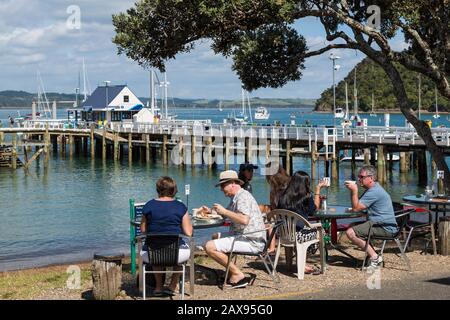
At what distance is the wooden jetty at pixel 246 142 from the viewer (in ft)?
126

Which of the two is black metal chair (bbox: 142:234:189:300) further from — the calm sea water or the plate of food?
the calm sea water

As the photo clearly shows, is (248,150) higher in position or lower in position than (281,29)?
lower

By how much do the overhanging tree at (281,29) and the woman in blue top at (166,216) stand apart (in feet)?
16.1

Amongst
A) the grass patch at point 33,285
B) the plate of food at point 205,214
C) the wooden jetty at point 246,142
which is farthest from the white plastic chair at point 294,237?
the wooden jetty at point 246,142

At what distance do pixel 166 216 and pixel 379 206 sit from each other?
3217mm

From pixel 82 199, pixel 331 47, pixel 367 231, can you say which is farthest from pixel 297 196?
pixel 82 199

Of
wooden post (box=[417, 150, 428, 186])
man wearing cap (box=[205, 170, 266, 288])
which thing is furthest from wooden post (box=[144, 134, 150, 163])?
man wearing cap (box=[205, 170, 266, 288])

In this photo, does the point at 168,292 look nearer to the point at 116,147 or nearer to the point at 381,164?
the point at 381,164

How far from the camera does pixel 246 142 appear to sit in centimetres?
4491

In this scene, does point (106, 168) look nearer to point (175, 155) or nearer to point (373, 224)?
point (175, 155)

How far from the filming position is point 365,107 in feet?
556

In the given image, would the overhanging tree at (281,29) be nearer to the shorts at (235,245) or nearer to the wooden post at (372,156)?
the shorts at (235,245)

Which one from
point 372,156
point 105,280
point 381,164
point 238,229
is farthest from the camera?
point 372,156
